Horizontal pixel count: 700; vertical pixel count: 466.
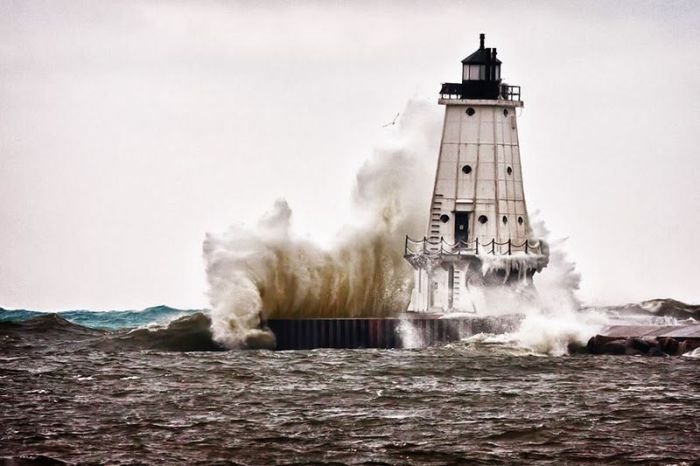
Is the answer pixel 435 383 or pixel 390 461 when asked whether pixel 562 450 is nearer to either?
pixel 390 461

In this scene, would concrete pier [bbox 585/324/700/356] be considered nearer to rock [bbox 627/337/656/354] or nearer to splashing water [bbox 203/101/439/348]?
rock [bbox 627/337/656/354]

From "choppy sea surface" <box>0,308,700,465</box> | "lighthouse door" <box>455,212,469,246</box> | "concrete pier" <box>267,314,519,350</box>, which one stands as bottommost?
"choppy sea surface" <box>0,308,700,465</box>

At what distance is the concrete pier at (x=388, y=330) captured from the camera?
53094 mm

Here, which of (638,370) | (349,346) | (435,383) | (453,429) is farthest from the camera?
(349,346)

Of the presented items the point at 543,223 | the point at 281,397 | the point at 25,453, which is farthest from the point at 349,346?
the point at 25,453

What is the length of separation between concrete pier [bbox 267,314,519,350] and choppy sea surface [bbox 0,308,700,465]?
2725 millimetres

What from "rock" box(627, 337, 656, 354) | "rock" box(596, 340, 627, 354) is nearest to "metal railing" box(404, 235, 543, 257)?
"rock" box(596, 340, 627, 354)

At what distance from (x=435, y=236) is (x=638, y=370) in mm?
16695

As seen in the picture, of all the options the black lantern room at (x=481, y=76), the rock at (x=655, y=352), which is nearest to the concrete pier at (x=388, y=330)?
the rock at (x=655, y=352)

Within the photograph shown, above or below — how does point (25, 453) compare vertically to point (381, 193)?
below

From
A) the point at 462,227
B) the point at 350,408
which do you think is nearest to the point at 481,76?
the point at 462,227

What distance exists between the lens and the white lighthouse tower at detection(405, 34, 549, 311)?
57.6 meters

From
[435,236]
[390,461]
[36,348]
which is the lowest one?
[390,461]

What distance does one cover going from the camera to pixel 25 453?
93.7 ft
